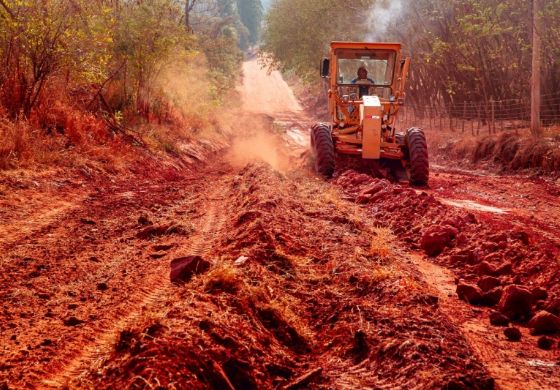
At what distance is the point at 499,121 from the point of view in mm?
21406

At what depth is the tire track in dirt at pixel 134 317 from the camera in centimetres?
359

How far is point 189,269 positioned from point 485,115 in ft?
61.8

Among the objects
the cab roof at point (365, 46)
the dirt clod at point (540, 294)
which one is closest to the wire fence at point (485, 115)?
the cab roof at point (365, 46)

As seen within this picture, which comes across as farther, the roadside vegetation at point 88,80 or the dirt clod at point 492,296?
the roadside vegetation at point 88,80

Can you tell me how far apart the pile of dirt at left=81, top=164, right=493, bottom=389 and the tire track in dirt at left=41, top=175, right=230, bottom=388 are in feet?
0.38

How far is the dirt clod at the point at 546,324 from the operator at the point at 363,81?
394 inches

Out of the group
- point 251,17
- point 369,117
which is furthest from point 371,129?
point 251,17

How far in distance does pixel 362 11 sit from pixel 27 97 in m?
25.6

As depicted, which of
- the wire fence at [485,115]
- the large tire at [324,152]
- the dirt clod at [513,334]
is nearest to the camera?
the dirt clod at [513,334]

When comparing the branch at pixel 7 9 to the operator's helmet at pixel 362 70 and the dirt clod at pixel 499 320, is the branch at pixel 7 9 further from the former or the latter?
the dirt clod at pixel 499 320

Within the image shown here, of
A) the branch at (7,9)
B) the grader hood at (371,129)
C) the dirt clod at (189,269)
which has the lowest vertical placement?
the dirt clod at (189,269)

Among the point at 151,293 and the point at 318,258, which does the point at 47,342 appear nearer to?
the point at 151,293

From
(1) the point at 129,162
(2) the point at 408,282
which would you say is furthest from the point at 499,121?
(2) the point at 408,282

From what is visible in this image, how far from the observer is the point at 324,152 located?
1320 cm
